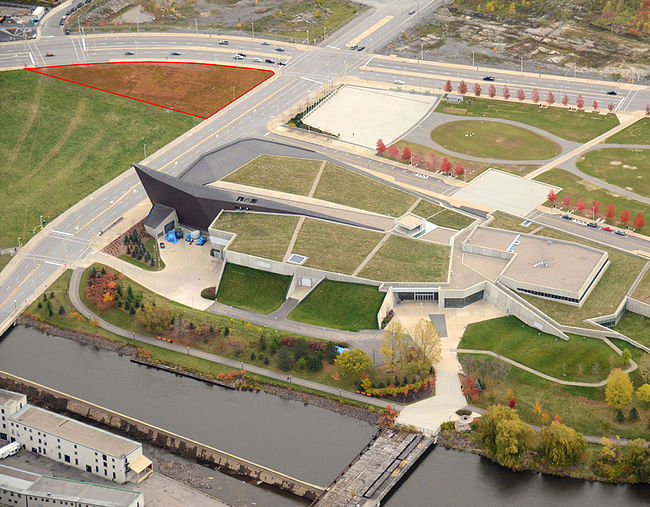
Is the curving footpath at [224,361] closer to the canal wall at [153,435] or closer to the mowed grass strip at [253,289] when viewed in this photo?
the mowed grass strip at [253,289]

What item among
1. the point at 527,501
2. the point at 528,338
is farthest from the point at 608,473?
the point at 528,338

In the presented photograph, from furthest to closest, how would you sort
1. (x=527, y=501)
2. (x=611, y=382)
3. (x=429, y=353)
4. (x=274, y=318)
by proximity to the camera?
(x=274, y=318) → (x=429, y=353) → (x=611, y=382) → (x=527, y=501)

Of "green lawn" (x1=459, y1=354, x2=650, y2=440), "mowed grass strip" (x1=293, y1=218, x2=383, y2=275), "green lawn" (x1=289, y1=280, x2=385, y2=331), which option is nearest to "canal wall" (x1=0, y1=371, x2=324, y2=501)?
"green lawn" (x1=459, y1=354, x2=650, y2=440)

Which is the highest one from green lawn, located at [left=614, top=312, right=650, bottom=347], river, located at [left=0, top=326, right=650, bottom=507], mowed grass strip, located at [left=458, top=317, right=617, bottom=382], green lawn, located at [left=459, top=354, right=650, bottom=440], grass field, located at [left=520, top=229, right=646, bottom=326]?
grass field, located at [left=520, top=229, right=646, bottom=326]

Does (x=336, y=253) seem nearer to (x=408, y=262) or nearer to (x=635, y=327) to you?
(x=408, y=262)

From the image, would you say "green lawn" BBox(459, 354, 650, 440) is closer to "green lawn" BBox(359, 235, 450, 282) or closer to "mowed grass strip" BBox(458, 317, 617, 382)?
"mowed grass strip" BBox(458, 317, 617, 382)

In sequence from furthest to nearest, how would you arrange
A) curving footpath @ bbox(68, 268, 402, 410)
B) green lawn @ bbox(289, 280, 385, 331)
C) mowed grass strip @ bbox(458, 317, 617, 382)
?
green lawn @ bbox(289, 280, 385, 331), mowed grass strip @ bbox(458, 317, 617, 382), curving footpath @ bbox(68, 268, 402, 410)

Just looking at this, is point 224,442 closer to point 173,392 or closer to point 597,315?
point 173,392
